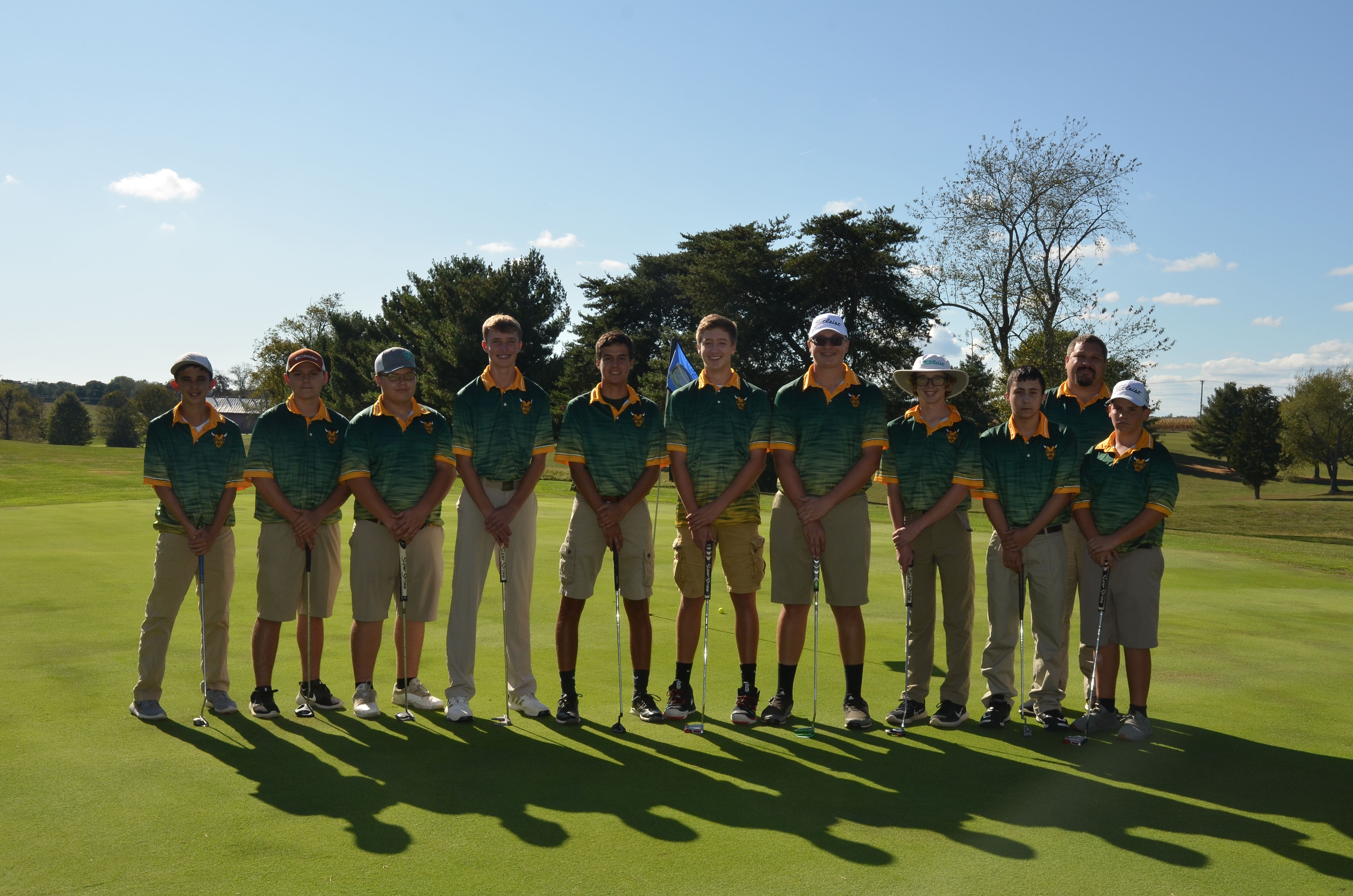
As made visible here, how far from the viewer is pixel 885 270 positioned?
4203 centimetres

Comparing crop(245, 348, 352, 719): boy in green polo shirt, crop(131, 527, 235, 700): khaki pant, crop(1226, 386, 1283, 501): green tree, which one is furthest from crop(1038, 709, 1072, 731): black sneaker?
crop(1226, 386, 1283, 501): green tree

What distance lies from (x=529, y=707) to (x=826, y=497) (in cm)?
211

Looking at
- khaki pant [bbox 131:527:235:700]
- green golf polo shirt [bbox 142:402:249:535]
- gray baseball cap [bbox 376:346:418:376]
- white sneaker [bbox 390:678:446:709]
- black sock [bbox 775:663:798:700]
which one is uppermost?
gray baseball cap [bbox 376:346:418:376]

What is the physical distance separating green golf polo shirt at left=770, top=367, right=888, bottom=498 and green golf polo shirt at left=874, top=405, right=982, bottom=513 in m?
0.15

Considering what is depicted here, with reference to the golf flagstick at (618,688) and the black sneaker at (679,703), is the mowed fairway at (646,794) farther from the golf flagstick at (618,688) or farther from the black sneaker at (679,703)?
the black sneaker at (679,703)

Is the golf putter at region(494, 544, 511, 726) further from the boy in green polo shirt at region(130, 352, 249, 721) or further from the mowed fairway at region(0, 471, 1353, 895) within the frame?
the boy in green polo shirt at region(130, 352, 249, 721)

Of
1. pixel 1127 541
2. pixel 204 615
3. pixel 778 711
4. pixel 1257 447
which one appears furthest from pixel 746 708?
pixel 1257 447

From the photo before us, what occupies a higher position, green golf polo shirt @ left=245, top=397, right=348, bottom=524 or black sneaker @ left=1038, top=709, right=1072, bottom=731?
green golf polo shirt @ left=245, top=397, right=348, bottom=524

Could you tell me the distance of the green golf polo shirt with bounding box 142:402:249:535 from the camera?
548cm

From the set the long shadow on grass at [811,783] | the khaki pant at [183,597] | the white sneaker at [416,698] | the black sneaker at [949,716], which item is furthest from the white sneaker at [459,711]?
the black sneaker at [949,716]

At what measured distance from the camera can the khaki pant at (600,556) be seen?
5629mm

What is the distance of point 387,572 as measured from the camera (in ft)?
18.5

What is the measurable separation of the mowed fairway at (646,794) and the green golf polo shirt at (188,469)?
1113 mm

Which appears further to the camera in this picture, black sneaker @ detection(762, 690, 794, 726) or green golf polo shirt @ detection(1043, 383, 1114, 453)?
green golf polo shirt @ detection(1043, 383, 1114, 453)
